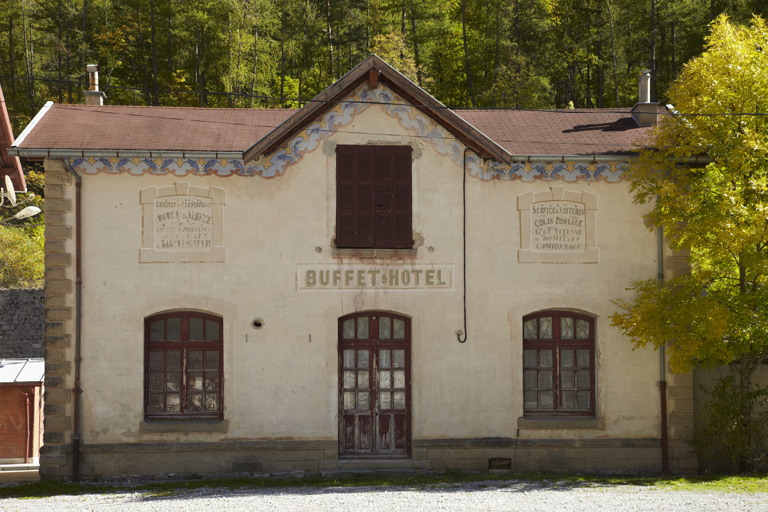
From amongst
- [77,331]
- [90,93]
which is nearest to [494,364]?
[77,331]

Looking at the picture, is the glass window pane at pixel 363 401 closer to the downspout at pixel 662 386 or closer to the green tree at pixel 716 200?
the green tree at pixel 716 200

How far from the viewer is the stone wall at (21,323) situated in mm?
23531

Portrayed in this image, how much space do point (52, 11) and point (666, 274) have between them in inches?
1555

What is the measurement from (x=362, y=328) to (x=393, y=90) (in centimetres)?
413

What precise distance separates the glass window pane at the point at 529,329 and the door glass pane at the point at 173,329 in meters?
5.99

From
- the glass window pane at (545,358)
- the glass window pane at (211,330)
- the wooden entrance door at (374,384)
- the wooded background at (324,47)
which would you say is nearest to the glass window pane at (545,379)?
the glass window pane at (545,358)

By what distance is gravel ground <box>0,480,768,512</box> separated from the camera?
32.0 feet

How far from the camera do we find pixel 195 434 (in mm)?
12156

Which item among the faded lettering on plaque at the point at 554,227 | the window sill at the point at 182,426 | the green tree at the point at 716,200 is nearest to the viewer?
the green tree at the point at 716,200

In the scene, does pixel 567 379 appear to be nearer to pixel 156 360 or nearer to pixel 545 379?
pixel 545 379

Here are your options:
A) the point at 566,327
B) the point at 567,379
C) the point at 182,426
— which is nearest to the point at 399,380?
the point at 567,379

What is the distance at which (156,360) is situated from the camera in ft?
40.6

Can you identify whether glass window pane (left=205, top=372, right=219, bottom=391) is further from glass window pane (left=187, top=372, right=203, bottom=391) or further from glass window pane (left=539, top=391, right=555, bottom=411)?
glass window pane (left=539, top=391, right=555, bottom=411)

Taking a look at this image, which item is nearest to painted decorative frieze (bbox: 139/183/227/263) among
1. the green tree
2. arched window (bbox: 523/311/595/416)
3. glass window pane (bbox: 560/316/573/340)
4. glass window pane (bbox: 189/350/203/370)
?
glass window pane (bbox: 189/350/203/370)
